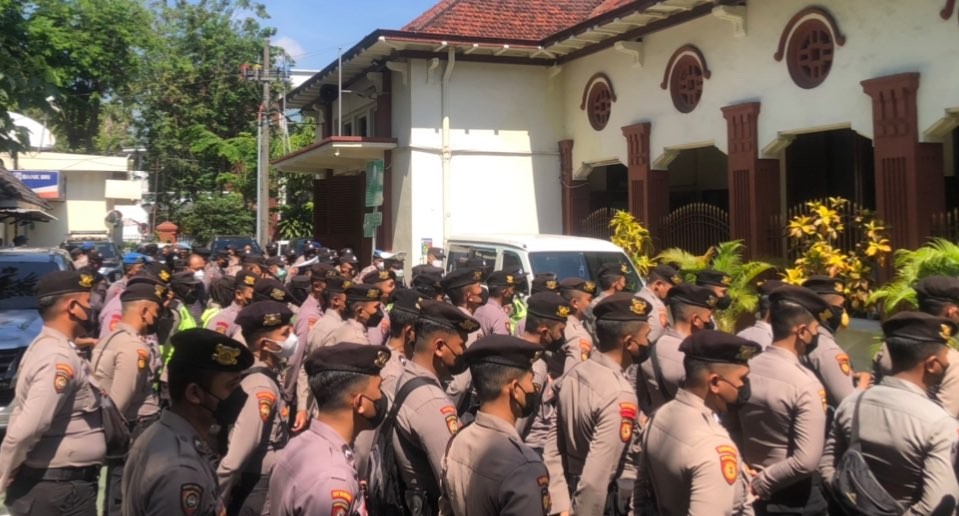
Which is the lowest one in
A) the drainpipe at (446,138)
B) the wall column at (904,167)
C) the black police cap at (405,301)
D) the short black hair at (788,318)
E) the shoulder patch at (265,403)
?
the shoulder patch at (265,403)

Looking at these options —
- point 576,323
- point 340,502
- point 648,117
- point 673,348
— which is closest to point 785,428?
point 673,348

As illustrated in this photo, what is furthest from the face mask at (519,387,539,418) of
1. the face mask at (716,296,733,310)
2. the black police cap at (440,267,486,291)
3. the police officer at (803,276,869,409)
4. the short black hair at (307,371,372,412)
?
the black police cap at (440,267,486,291)

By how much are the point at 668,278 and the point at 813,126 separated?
4991mm

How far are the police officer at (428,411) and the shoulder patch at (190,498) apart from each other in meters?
1.16

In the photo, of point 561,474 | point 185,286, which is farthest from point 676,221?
point 561,474

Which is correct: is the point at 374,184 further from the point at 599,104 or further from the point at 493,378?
the point at 493,378

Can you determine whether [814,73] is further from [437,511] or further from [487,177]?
[437,511]

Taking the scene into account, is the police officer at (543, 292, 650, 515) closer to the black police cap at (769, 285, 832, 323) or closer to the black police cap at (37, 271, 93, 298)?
the black police cap at (769, 285, 832, 323)

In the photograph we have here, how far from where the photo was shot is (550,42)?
16.8m

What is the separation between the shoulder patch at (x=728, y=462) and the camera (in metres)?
3.35

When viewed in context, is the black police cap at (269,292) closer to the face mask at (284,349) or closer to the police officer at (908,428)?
the face mask at (284,349)

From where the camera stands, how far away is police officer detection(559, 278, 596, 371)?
6141mm

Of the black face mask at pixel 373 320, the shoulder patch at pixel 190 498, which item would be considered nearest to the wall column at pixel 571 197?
the black face mask at pixel 373 320

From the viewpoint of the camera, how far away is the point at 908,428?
3.78 meters
